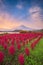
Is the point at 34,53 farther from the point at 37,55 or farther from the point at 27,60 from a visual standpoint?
the point at 27,60

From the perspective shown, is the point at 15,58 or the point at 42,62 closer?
the point at 15,58

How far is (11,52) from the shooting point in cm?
238

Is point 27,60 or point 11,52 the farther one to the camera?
point 27,60

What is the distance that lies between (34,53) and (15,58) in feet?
2.13

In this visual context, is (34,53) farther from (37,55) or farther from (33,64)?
(33,64)

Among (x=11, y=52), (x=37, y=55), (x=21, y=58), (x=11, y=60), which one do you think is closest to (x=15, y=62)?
(x=11, y=60)

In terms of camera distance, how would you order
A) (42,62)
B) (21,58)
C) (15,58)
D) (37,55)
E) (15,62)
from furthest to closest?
(37,55), (42,62), (15,58), (15,62), (21,58)

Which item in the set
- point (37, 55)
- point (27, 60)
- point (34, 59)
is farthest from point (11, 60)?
point (37, 55)

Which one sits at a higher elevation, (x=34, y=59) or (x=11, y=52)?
(x=11, y=52)

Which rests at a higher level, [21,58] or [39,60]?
[21,58]

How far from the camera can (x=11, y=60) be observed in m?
2.69

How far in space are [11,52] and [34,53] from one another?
1.03 metres

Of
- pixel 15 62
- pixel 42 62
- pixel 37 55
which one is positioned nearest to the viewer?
pixel 15 62

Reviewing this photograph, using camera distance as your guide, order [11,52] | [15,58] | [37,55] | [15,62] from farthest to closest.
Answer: [37,55]
[15,58]
[15,62]
[11,52]
